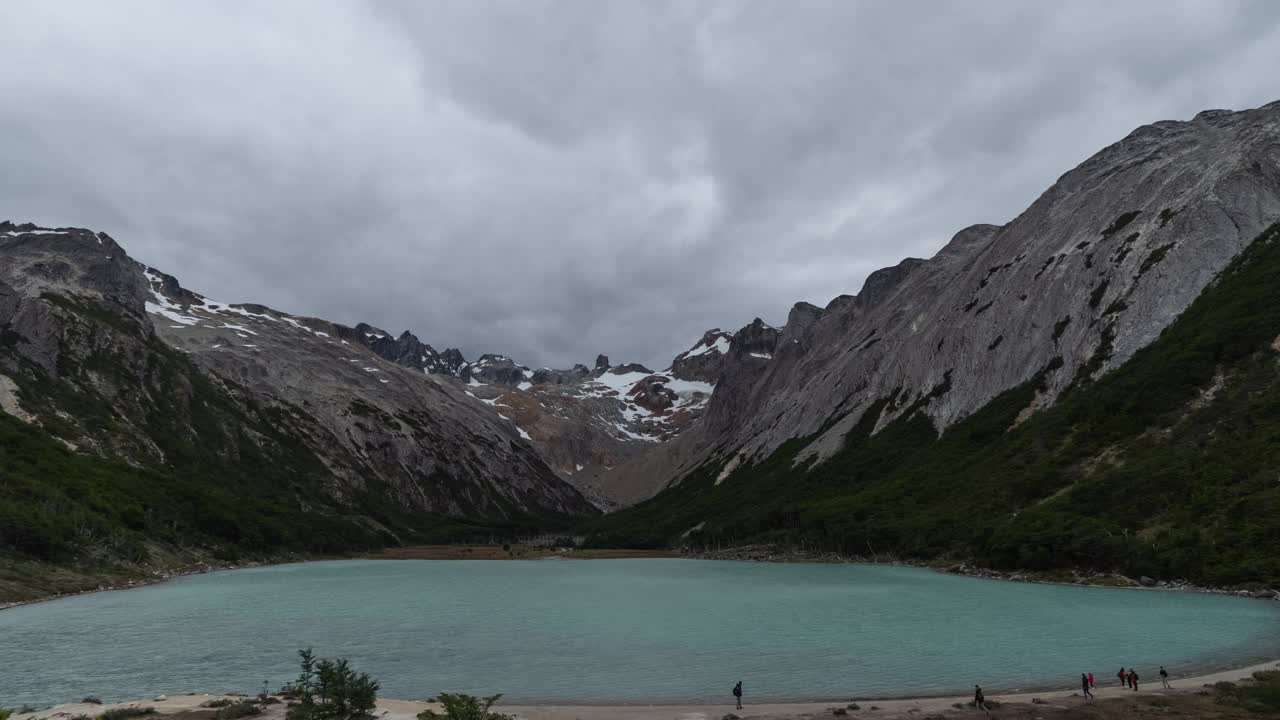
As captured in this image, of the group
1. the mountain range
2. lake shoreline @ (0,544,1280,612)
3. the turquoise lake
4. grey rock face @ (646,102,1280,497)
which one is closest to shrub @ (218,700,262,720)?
the turquoise lake

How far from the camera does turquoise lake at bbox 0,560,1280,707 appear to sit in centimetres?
3356

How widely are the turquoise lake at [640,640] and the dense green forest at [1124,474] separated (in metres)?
7.32

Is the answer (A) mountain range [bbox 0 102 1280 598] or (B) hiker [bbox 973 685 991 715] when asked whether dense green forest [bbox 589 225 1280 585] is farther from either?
(B) hiker [bbox 973 685 991 715]

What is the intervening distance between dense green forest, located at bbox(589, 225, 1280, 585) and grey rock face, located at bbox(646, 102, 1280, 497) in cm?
514

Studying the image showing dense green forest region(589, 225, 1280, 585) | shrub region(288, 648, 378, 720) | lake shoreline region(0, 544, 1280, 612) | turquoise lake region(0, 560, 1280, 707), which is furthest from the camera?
dense green forest region(589, 225, 1280, 585)

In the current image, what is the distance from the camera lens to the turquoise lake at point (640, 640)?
1321 inches

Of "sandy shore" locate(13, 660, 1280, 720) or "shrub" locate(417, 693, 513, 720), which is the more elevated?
"shrub" locate(417, 693, 513, 720)

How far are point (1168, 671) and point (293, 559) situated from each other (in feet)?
466

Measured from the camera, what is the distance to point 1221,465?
2616 inches

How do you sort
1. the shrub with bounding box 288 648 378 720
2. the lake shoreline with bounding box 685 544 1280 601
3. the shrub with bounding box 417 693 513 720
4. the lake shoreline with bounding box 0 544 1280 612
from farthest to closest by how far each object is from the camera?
the lake shoreline with bounding box 0 544 1280 612 < the lake shoreline with bounding box 685 544 1280 601 < the shrub with bounding box 288 648 378 720 < the shrub with bounding box 417 693 513 720

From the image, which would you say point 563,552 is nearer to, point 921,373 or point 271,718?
point 921,373

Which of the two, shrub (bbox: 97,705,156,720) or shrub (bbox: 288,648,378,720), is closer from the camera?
shrub (bbox: 97,705,156,720)

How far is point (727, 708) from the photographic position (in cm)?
2906

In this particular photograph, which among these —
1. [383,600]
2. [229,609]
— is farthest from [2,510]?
[383,600]
